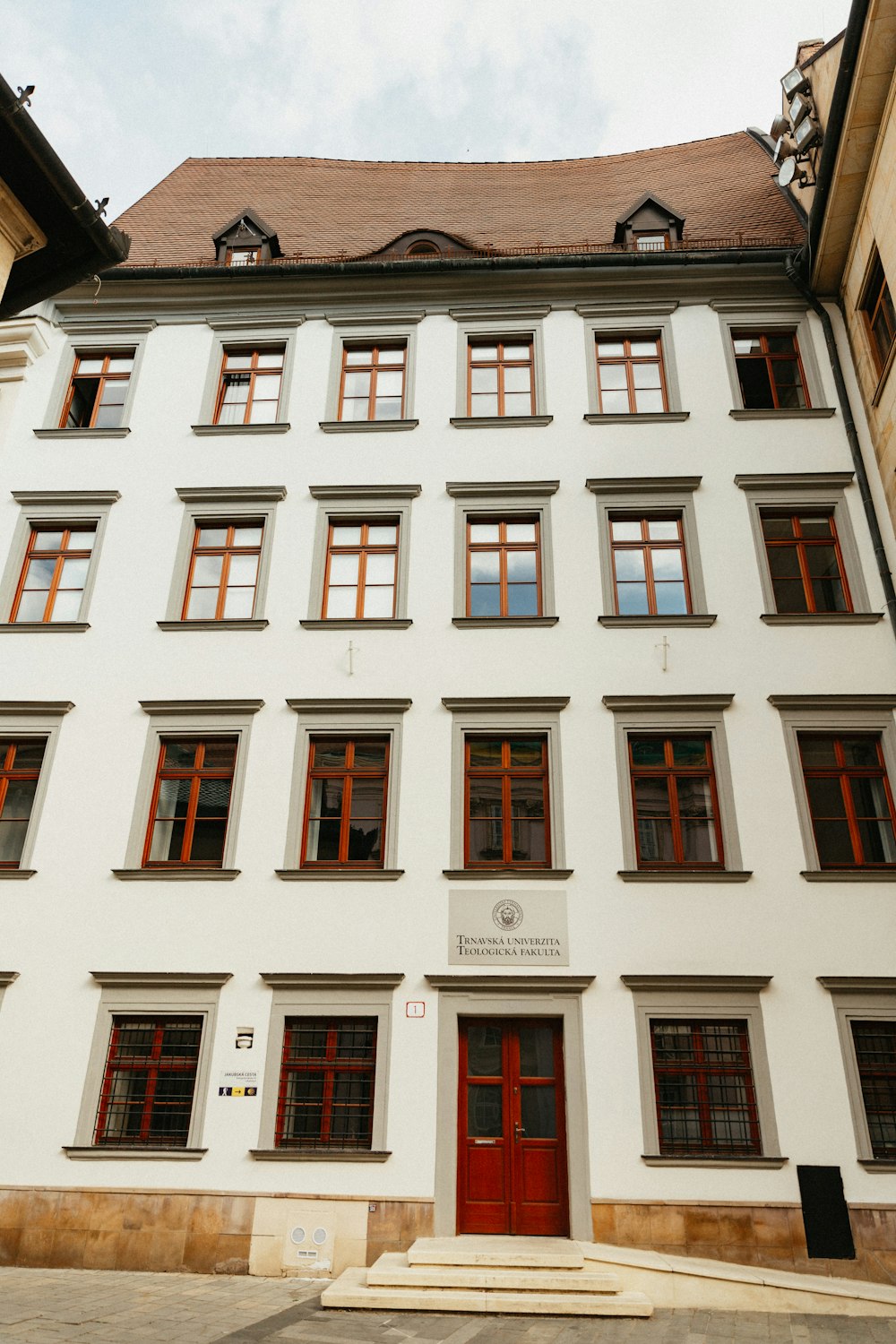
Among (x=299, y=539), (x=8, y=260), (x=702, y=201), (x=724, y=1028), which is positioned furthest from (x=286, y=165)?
(x=724, y=1028)

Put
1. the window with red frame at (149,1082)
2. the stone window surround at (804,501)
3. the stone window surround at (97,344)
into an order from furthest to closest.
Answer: the stone window surround at (97,344) < the stone window surround at (804,501) < the window with red frame at (149,1082)

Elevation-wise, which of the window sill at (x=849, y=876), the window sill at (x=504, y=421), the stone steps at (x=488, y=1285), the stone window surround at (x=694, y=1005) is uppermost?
the window sill at (x=504, y=421)

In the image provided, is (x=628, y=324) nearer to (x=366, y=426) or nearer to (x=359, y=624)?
(x=366, y=426)

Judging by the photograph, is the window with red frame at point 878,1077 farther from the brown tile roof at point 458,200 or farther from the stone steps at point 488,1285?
the brown tile roof at point 458,200

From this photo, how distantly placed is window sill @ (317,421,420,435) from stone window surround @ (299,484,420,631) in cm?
103

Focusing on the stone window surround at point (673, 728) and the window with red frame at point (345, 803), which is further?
the window with red frame at point (345, 803)

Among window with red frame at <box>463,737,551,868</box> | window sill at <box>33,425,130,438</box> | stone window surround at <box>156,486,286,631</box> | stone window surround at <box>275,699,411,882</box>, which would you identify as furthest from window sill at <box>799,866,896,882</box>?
window sill at <box>33,425,130,438</box>

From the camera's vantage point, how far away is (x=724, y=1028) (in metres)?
10.2

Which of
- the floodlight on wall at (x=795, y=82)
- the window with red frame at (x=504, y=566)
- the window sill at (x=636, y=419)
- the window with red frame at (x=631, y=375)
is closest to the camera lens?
the window with red frame at (x=504, y=566)

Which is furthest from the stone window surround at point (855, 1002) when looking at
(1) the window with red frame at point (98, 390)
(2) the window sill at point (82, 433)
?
(1) the window with red frame at point (98, 390)

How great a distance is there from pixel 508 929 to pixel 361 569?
17.5 feet

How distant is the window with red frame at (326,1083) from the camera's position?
9977mm

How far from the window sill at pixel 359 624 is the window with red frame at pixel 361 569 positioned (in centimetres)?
12

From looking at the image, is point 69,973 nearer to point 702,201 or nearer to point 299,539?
point 299,539
